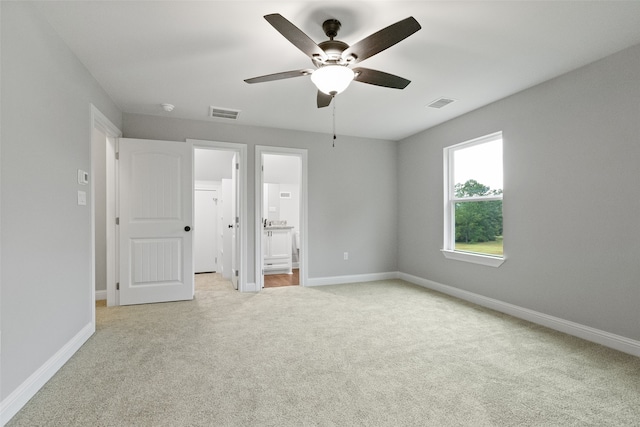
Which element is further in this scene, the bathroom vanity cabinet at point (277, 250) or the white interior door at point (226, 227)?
the bathroom vanity cabinet at point (277, 250)

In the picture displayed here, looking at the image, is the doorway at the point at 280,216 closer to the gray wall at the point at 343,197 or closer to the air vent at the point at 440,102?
the gray wall at the point at 343,197

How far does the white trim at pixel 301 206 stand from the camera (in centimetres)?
446

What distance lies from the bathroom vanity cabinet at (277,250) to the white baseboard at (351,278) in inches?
51.6

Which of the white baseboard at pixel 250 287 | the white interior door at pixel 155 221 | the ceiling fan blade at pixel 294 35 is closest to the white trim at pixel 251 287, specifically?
the white baseboard at pixel 250 287

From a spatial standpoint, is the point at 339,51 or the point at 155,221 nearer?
the point at 339,51

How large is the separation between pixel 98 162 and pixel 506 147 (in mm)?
4855

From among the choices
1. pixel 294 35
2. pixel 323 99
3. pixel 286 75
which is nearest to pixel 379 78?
pixel 323 99

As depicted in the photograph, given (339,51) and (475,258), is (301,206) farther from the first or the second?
(339,51)

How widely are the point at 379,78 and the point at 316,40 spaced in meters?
0.57

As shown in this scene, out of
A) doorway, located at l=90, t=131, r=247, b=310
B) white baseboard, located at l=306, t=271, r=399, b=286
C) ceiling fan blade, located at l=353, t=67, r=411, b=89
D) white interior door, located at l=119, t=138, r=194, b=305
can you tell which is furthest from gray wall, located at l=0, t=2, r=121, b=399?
white baseboard, located at l=306, t=271, r=399, b=286

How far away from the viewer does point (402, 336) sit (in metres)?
2.77

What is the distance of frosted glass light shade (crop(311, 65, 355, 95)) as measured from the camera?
6.81ft

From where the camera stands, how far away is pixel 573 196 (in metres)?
2.81

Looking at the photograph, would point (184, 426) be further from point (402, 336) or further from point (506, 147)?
point (506, 147)
